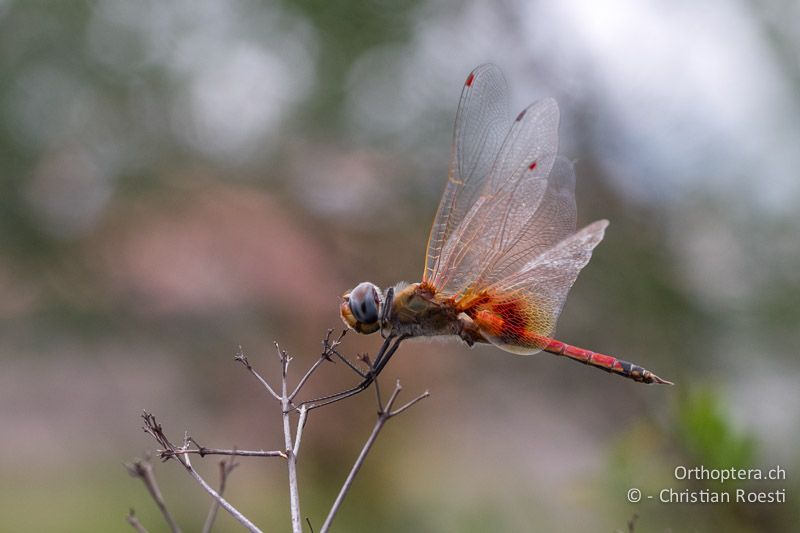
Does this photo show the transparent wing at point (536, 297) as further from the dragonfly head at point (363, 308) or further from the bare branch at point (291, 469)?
the bare branch at point (291, 469)

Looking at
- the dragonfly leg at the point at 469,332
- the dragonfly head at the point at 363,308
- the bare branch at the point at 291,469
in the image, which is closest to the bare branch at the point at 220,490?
the bare branch at the point at 291,469

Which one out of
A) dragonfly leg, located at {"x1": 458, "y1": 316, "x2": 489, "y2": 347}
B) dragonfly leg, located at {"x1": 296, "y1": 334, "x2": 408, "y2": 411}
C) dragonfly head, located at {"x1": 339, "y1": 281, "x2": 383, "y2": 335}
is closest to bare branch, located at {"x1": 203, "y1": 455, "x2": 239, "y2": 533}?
dragonfly leg, located at {"x1": 296, "y1": 334, "x2": 408, "y2": 411}

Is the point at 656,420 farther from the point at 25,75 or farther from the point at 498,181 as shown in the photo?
the point at 25,75

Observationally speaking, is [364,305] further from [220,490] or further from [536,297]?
[220,490]

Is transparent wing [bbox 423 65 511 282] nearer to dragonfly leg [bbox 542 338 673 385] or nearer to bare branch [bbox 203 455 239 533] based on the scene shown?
dragonfly leg [bbox 542 338 673 385]

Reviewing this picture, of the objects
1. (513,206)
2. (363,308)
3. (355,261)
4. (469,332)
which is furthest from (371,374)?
(355,261)

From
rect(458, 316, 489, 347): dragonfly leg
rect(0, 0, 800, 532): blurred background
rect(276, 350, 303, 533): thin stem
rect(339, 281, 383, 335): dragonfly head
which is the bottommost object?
rect(276, 350, 303, 533): thin stem
